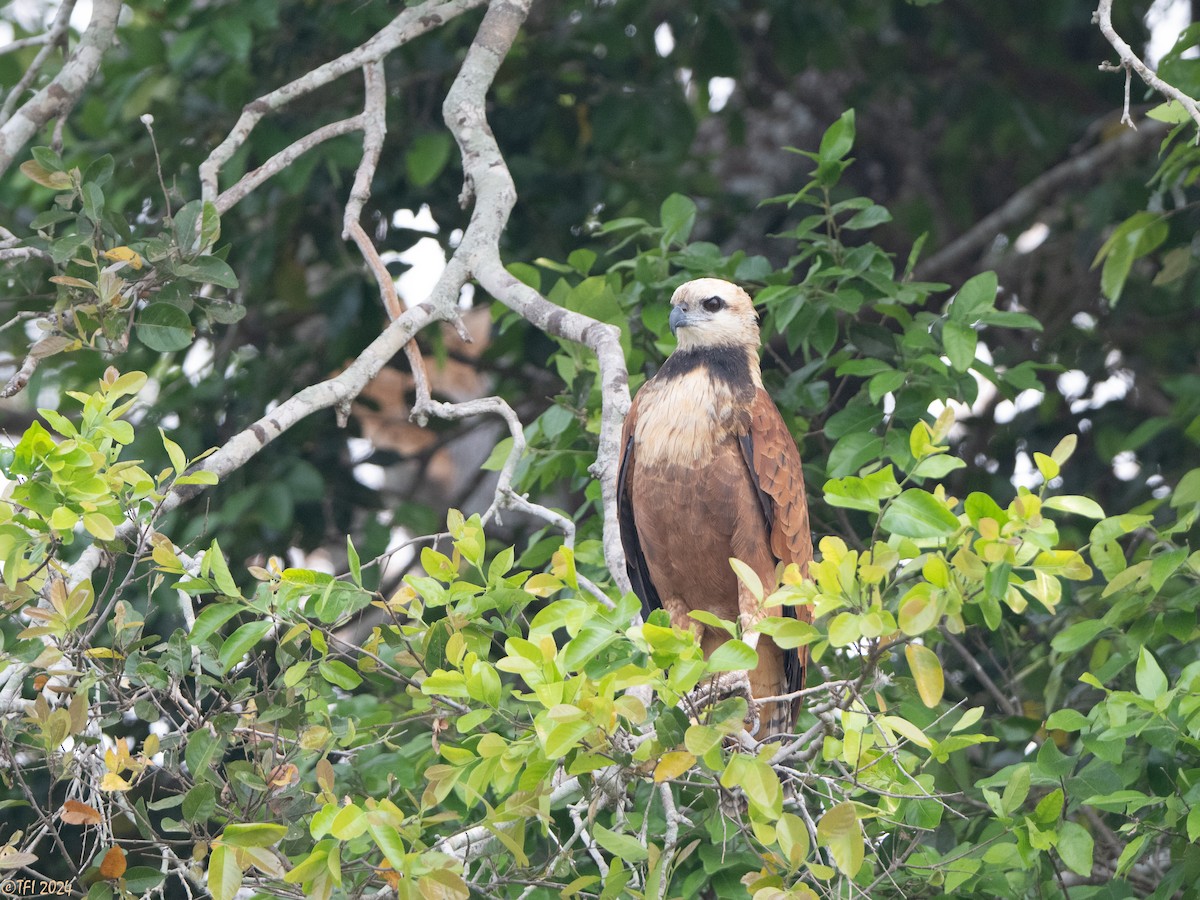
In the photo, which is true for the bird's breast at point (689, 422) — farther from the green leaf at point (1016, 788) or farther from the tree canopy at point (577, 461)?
the green leaf at point (1016, 788)

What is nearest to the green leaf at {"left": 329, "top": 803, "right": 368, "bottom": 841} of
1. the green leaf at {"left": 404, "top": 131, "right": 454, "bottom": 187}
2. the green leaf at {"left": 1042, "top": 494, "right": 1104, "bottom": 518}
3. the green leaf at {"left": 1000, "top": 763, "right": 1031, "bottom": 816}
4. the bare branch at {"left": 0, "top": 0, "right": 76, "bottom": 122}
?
the green leaf at {"left": 1042, "top": 494, "right": 1104, "bottom": 518}

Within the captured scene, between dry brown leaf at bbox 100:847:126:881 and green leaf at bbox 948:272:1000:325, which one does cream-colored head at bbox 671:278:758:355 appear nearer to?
green leaf at bbox 948:272:1000:325

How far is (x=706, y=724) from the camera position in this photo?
6.36 ft

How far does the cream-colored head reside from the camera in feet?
10.9

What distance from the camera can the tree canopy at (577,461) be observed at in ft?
6.64

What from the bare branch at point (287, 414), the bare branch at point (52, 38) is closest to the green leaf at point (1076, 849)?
the bare branch at point (287, 414)

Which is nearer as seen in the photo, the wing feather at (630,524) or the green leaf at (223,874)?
the green leaf at (223,874)

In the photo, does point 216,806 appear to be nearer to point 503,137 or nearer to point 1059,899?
point 1059,899

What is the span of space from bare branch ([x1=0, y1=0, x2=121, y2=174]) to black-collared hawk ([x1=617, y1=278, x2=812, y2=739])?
1.72 meters

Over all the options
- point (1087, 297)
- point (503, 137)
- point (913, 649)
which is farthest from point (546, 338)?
point (913, 649)

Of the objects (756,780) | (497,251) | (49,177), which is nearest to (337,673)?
(756,780)

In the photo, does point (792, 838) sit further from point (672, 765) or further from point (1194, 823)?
point (1194, 823)

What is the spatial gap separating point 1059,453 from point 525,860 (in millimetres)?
1124

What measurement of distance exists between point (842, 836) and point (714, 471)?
1428 mm
